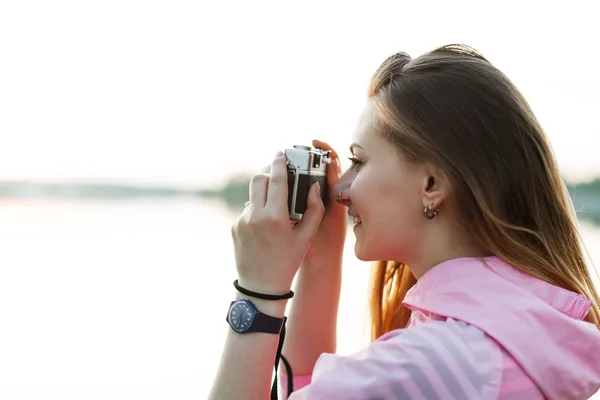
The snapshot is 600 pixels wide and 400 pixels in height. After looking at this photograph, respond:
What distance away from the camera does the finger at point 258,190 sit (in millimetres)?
955

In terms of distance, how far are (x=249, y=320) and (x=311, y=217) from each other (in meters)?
0.17

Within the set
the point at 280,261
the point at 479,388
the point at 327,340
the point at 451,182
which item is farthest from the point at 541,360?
the point at 327,340

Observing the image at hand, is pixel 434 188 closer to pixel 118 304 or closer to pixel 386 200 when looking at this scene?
pixel 386 200

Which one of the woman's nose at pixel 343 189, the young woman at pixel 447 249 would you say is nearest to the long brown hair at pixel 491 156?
the young woman at pixel 447 249

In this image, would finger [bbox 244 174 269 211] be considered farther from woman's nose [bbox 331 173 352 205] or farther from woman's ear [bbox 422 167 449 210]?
woman's ear [bbox 422 167 449 210]

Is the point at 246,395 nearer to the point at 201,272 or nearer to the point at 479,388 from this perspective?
the point at 479,388

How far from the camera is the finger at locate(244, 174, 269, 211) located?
3.13 feet

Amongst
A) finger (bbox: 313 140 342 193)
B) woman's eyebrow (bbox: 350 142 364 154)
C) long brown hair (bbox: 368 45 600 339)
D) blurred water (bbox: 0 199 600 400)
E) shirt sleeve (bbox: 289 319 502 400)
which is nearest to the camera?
shirt sleeve (bbox: 289 319 502 400)

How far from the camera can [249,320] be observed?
897 mm

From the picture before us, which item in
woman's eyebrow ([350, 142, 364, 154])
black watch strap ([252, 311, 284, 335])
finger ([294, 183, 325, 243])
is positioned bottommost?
black watch strap ([252, 311, 284, 335])

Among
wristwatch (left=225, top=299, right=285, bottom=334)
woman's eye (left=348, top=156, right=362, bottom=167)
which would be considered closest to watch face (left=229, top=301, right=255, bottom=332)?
wristwatch (left=225, top=299, right=285, bottom=334)

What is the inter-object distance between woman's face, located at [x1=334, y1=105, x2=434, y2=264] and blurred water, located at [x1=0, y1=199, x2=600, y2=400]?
29 centimetres

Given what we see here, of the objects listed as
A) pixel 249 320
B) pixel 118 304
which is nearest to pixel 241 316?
pixel 249 320

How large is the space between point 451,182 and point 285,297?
0.86ft
